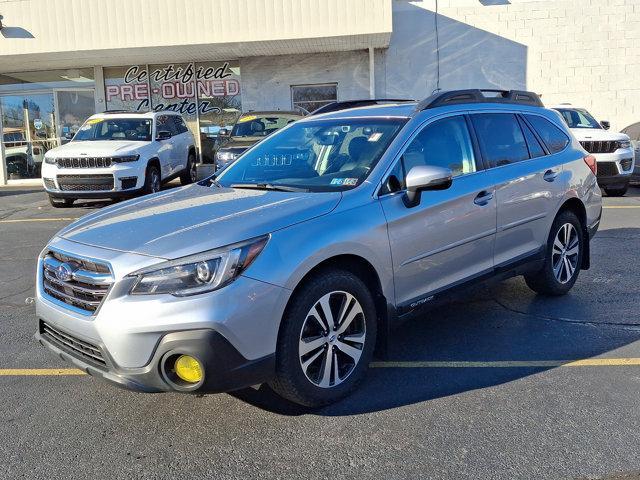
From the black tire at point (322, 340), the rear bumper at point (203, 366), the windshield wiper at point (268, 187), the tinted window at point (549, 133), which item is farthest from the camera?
the tinted window at point (549, 133)

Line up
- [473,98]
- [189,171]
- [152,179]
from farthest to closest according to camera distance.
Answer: [189,171] → [152,179] → [473,98]

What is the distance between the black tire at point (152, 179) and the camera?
12.2 m

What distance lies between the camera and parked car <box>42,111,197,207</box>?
37.7ft

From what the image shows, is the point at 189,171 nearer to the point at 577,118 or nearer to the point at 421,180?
the point at 577,118

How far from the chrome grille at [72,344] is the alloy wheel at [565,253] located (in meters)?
3.90

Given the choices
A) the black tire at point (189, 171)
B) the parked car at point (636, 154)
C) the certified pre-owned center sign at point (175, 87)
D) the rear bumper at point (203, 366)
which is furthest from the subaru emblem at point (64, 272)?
the certified pre-owned center sign at point (175, 87)

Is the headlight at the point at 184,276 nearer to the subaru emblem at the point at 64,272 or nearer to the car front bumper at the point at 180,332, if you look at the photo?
the car front bumper at the point at 180,332

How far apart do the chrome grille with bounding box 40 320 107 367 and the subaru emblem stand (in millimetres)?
298

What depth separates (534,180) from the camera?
5.00 meters

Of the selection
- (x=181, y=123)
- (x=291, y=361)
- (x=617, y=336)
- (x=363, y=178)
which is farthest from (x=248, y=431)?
(x=181, y=123)

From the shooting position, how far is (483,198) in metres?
4.49

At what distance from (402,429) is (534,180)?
2.61m

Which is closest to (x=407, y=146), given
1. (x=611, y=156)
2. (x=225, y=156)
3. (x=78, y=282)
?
(x=78, y=282)

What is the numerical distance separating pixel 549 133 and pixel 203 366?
397 centimetres
